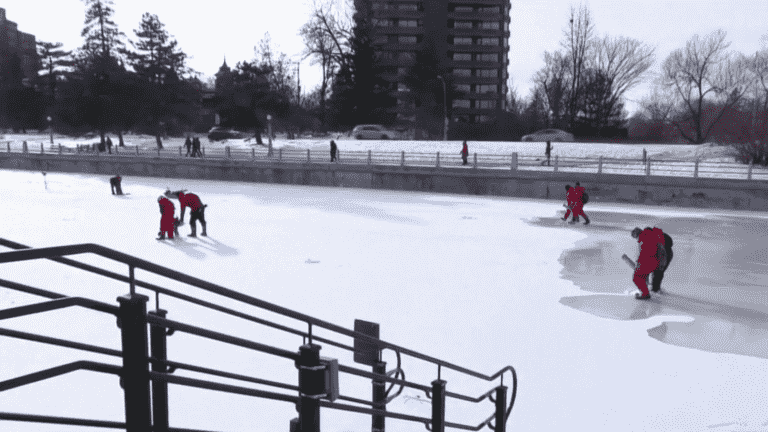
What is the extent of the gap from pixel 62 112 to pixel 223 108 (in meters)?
16.0

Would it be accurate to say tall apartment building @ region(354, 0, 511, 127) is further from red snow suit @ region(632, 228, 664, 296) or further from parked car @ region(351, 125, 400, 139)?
red snow suit @ region(632, 228, 664, 296)

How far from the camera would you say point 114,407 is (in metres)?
5.92

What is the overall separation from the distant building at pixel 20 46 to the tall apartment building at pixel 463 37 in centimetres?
4378

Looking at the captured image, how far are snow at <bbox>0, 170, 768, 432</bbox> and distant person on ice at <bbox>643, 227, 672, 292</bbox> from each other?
0.32 meters

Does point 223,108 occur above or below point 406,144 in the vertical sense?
above

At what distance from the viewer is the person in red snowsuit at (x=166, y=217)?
578 inches

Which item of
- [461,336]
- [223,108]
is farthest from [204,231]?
[223,108]

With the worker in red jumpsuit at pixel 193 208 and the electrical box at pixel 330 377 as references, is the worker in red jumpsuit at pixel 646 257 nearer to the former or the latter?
the electrical box at pixel 330 377

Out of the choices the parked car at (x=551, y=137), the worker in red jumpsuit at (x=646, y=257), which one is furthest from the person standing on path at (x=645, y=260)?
the parked car at (x=551, y=137)

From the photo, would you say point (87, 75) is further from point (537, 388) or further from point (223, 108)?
point (537, 388)

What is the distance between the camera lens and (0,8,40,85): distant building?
7788 centimetres

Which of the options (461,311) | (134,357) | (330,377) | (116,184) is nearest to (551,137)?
(116,184)

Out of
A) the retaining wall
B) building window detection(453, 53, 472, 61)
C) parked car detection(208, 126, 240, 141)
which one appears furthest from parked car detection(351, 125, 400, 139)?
building window detection(453, 53, 472, 61)

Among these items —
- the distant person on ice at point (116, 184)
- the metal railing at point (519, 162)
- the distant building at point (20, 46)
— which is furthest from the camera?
the distant building at point (20, 46)
